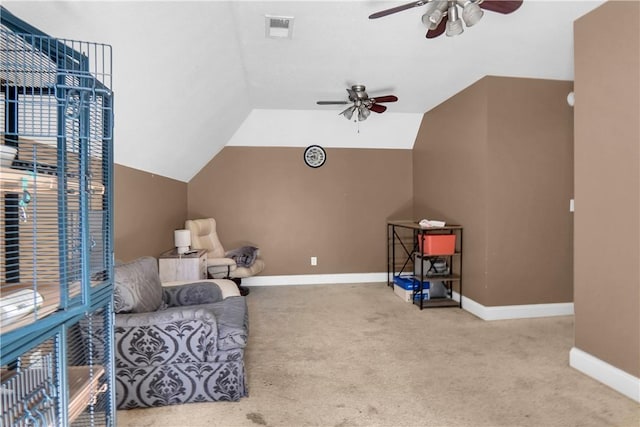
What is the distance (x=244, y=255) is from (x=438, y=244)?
2598 millimetres

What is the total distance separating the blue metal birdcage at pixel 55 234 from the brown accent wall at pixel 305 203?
390 cm

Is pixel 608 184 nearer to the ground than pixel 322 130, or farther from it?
nearer to the ground

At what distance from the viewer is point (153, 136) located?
3113 mm

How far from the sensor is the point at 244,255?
4973mm

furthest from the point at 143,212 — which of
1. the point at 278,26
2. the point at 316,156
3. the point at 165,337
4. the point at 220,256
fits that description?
the point at 316,156

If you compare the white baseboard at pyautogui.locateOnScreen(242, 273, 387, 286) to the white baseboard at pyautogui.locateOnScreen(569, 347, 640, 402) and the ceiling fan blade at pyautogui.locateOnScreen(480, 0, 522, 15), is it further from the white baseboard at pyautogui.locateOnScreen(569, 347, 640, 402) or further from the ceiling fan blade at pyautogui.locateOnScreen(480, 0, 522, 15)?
the ceiling fan blade at pyautogui.locateOnScreen(480, 0, 522, 15)

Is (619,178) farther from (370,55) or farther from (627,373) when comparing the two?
(370,55)

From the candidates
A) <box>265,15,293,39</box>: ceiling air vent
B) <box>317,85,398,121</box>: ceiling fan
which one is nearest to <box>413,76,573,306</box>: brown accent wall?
<box>317,85,398,121</box>: ceiling fan

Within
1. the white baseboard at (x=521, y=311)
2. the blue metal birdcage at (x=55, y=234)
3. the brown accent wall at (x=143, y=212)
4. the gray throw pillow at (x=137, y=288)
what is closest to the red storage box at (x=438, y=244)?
the white baseboard at (x=521, y=311)

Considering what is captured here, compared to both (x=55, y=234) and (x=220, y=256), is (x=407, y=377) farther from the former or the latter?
(x=220, y=256)

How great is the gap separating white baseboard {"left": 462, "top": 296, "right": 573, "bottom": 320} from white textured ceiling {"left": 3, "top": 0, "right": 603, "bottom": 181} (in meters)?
2.47

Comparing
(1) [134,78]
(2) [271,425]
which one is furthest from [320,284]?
(1) [134,78]

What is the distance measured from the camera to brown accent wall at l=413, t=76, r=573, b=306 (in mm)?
3768

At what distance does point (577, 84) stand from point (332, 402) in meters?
2.85
